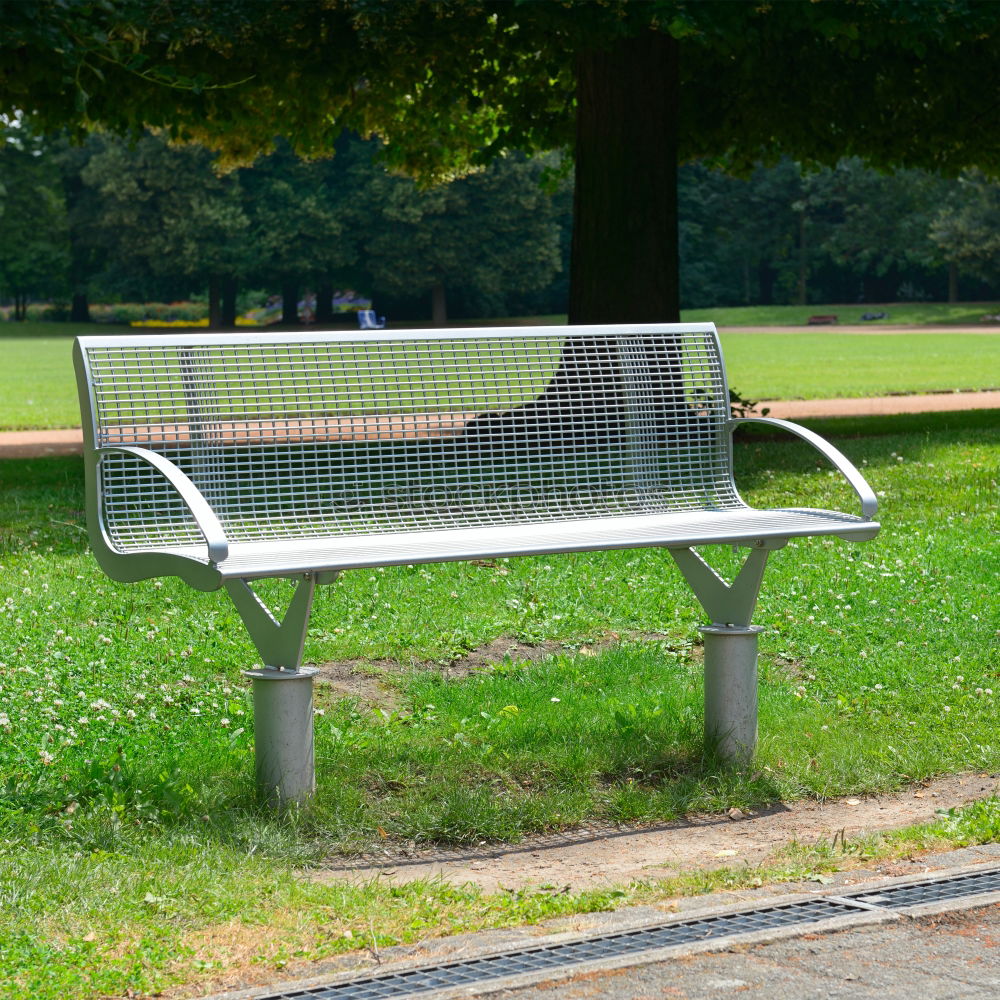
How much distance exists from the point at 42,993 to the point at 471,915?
0.95 meters

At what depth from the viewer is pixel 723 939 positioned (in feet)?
10.6

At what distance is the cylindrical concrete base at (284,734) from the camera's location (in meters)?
3.99

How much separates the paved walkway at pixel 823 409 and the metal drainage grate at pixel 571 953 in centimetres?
1196

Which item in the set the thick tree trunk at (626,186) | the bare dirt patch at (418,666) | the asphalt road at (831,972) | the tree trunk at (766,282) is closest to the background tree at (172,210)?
the tree trunk at (766,282)

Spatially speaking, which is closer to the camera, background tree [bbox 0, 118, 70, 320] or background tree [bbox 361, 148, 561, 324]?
background tree [bbox 0, 118, 70, 320]

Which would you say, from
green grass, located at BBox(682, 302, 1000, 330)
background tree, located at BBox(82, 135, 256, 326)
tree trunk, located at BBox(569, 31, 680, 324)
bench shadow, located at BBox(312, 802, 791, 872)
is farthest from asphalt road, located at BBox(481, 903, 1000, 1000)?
background tree, located at BBox(82, 135, 256, 326)

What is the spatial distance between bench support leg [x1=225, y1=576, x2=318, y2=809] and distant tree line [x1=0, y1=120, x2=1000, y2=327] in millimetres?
51294

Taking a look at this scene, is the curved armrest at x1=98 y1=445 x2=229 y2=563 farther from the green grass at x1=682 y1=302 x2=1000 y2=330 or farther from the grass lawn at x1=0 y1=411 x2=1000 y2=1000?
the green grass at x1=682 y1=302 x2=1000 y2=330

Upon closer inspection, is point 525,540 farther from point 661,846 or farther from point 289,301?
point 289,301

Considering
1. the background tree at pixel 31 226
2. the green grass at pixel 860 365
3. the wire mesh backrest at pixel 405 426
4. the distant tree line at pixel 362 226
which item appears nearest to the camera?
the wire mesh backrest at pixel 405 426

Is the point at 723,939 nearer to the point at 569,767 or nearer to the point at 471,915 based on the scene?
the point at 471,915

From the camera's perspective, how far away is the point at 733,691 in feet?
15.1

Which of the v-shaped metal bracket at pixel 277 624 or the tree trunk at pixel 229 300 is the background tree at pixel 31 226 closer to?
the tree trunk at pixel 229 300

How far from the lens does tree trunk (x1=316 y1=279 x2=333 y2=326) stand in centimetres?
6269
